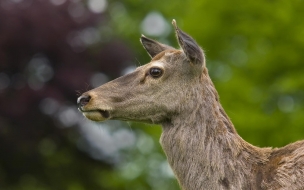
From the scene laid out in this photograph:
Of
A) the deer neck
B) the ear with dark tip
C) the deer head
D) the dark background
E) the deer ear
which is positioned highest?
the dark background

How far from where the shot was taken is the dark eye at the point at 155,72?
9.39m

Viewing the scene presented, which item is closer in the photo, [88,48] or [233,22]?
[233,22]

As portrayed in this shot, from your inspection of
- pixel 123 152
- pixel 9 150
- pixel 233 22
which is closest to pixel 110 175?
pixel 123 152

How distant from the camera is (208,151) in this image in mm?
9047

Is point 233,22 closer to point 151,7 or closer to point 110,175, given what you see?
point 110,175

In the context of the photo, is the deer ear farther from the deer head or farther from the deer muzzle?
the deer muzzle

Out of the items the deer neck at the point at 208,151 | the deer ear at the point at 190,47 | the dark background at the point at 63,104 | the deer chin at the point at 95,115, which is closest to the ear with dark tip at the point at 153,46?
the deer ear at the point at 190,47

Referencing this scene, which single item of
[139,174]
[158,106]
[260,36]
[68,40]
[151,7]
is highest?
[151,7]

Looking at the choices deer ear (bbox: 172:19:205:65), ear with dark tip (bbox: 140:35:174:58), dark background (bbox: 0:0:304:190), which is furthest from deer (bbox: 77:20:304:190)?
dark background (bbox: 0:0:304:190)

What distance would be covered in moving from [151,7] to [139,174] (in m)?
9.76

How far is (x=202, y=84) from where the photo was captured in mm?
9344

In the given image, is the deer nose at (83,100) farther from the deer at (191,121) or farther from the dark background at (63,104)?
the dark background at (63,104)

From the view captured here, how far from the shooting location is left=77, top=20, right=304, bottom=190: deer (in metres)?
8.91

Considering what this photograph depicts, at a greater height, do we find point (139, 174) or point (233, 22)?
point (233, 22)
